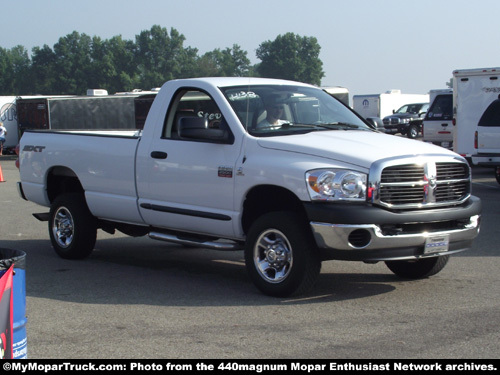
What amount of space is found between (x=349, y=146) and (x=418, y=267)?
68.3 inches

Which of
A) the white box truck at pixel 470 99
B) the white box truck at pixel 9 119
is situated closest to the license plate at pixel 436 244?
the white box truck at pixel 470 99

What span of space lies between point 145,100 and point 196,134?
25.5m

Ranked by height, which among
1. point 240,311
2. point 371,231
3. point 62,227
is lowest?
point 240,311

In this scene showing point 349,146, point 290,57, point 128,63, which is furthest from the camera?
point 290,57

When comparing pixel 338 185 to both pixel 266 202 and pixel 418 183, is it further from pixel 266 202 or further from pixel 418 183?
pixel 266 202

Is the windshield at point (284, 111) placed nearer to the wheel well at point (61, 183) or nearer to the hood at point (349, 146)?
the hood at point (349, 146)

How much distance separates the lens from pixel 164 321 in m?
6.54

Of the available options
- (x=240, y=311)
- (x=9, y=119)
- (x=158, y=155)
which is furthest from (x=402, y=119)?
(x=240, y=311)

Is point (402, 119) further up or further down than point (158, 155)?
further down

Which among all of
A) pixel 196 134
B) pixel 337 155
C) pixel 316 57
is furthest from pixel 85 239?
pixel 316 57

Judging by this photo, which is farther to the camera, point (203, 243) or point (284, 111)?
point (284, 111)

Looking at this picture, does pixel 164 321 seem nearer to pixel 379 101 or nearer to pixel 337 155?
pixel 337 155

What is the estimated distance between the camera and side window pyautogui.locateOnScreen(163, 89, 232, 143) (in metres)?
8.35

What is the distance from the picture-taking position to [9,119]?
3897 centimetres
